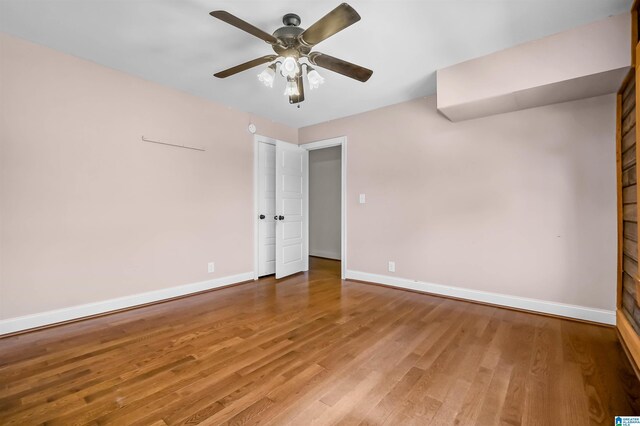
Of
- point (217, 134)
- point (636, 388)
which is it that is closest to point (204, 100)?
point (217, 134)

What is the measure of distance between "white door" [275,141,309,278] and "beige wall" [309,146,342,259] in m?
1.32

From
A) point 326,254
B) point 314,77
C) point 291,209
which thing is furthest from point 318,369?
point 326,254

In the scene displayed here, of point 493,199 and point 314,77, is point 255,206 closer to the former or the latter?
point 314,77

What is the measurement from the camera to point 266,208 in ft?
14.6

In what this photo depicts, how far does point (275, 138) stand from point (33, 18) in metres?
2.88

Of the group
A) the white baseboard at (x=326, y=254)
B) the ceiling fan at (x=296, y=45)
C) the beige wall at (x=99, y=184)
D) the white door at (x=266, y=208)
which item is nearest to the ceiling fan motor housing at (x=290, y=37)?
the ceiling fan at (x=296, y=45)

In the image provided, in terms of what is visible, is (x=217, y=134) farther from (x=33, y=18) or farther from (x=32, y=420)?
(x=32, y=420)

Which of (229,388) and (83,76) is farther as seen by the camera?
(83,76)

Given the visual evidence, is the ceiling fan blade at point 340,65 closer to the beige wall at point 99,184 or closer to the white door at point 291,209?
the beige wall at point 99,184

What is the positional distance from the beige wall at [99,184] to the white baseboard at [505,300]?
238 cm

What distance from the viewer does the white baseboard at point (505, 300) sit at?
2533mm

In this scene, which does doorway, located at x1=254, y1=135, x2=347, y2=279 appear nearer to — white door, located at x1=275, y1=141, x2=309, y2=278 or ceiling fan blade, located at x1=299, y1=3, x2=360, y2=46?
white door, located at x1=275, y1=141, x2=309, y2=278

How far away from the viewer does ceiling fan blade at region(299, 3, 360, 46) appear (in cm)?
151

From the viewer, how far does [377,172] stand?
398cm
